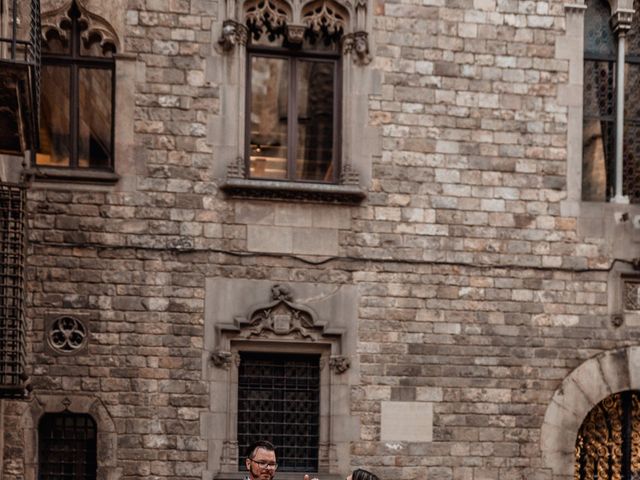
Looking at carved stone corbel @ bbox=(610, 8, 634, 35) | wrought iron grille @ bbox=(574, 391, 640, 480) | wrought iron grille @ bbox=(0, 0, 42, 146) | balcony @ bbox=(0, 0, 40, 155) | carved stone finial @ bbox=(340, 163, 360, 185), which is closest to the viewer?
balcony @ bbox=(0, 0, 40, 155)

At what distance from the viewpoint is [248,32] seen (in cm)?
1423

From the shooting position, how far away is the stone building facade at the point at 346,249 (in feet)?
44.6

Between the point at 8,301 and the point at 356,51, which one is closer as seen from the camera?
the point at 8,301

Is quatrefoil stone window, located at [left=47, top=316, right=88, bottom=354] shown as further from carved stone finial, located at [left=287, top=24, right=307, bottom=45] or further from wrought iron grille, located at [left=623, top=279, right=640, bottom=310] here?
wrought iron grille, located at [left=623, top=279, right=640, bottom=310]

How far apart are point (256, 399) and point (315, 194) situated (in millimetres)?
2238

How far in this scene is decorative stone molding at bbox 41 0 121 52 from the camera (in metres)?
13.8

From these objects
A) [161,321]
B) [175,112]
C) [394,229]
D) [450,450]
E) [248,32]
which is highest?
[248,32]

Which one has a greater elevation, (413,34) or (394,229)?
(413,34)

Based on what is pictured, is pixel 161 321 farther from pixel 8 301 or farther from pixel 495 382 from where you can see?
pixel 495 382

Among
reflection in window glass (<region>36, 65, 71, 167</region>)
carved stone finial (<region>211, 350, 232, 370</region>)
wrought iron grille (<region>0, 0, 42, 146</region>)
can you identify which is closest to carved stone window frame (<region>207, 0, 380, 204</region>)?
reflection in window glass (<region>36, 65, 71, 167</region>)

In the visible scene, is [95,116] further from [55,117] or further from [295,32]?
[295,32]

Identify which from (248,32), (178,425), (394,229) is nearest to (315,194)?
(394,229)

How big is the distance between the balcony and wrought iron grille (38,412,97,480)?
2.89 m

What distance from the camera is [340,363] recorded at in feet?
45.6
